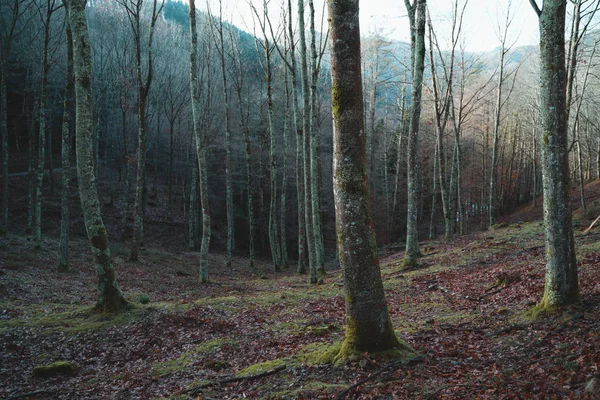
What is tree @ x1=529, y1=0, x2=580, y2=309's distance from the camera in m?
5.41

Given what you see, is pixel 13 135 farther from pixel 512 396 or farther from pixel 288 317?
pixel 512 396

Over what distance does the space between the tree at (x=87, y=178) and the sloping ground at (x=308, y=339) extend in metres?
0.51

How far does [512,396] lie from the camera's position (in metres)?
3.63

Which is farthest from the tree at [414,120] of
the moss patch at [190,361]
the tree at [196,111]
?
the moss patch at [190,361]

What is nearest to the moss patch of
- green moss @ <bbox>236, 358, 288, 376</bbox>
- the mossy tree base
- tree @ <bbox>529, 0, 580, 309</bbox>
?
green moss @ <bbox>236, 358, 288, 376</bbox>

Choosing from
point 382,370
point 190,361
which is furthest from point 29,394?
point 382,370

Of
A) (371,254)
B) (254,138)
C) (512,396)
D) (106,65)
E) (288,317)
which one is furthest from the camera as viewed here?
(254,138)

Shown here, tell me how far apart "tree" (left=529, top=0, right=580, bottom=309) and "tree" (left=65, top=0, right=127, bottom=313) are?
7.93m

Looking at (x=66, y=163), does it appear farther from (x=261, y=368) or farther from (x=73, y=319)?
(x=261, y=368)

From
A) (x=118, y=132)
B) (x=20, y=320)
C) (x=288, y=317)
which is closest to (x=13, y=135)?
(x=118, y=132)

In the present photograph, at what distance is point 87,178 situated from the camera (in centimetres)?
827

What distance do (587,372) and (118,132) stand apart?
40.5 meters

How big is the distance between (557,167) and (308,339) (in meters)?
4.60

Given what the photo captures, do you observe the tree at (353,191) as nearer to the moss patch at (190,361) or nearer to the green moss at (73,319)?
the moss patch at (190,361)
